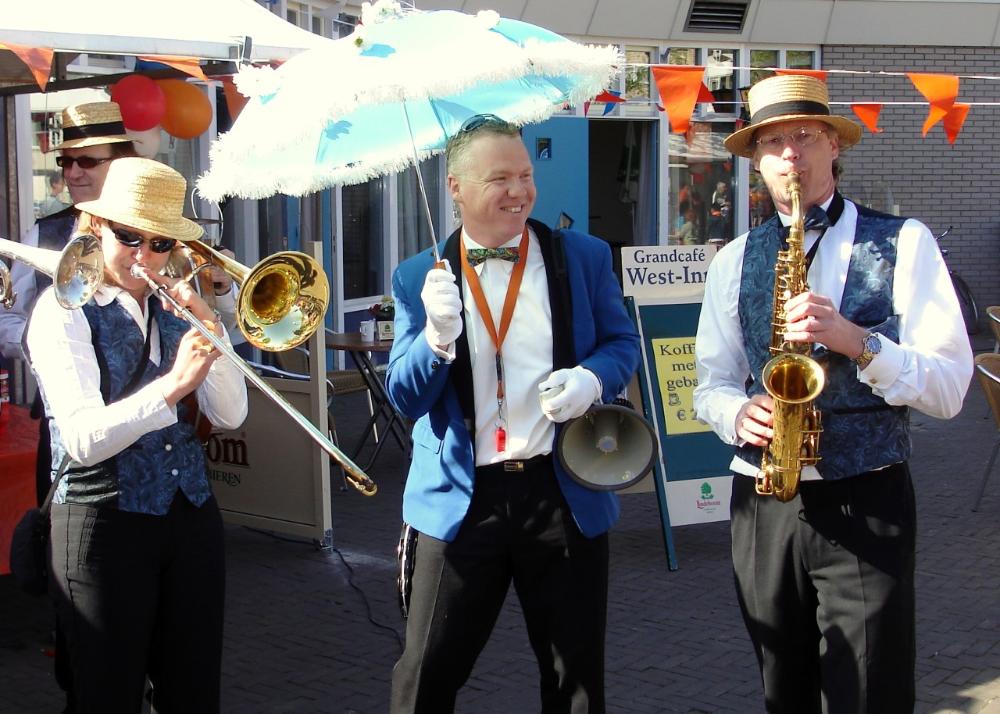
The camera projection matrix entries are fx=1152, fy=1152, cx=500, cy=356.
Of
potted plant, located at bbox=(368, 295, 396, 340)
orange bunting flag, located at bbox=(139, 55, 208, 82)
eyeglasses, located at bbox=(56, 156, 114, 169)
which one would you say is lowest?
potted plant, located at bbox=(368, 295, 396, 340)

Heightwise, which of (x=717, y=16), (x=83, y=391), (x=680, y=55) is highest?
(x=717, y=16)

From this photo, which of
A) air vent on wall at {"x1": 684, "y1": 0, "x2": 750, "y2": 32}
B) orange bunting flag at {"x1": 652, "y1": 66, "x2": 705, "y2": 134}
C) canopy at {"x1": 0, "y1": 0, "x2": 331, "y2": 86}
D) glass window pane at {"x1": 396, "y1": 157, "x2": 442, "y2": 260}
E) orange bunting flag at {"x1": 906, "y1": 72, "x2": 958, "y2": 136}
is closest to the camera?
canopy at {"x1": 0, "y1": 0, "x2": 331, "y2": 86}

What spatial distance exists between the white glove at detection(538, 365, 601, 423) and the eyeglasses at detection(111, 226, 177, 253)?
1062mm

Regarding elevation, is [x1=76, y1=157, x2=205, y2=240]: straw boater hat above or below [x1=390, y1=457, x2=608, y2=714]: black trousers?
above

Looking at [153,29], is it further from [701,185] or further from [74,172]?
[701,185]

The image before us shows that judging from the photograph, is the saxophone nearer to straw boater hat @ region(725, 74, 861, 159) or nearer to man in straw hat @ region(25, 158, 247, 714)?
straw boater hat @ region(725, 74, 861, 159)

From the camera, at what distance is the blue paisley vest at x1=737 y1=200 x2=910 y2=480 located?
2.87 m

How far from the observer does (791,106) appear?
9.75 ft

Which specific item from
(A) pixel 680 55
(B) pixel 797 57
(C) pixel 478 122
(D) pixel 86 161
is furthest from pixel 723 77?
(C) pixel 478 122

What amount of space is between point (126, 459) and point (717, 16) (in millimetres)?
13538

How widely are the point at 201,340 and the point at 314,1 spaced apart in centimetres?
913

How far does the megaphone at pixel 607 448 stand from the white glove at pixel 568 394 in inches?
2.6

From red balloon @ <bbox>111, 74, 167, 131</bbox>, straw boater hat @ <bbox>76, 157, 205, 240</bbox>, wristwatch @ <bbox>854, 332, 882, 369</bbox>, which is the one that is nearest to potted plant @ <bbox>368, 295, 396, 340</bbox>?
red balloon @ <bbox>111, 74, 167, 131</bbox>

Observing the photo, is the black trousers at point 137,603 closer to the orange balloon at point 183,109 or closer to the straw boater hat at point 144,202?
the straw boater hat at point 144,202
